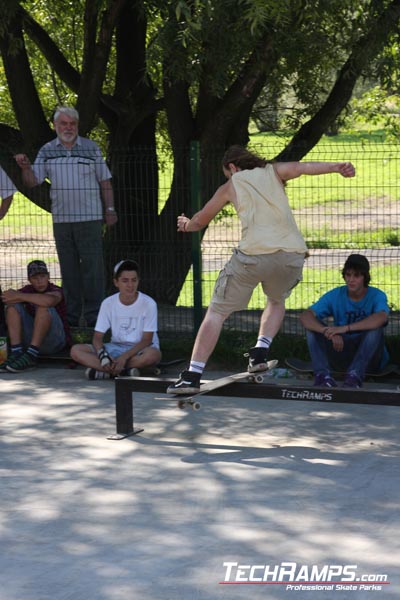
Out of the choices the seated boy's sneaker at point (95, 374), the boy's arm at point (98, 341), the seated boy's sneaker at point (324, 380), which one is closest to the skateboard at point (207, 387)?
the seated boy's sneaker at point (324, 380)

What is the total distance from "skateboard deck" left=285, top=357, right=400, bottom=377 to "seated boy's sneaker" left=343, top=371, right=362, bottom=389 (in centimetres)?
54

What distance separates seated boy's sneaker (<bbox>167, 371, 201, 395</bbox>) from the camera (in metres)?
7.12

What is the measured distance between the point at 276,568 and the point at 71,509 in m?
1.38

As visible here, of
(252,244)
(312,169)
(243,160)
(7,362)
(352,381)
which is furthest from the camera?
(7,362)

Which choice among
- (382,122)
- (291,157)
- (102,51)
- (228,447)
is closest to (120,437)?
(228,447)

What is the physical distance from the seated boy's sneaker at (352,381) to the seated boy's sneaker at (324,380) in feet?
0.32

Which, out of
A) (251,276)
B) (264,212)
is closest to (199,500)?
(251,276)

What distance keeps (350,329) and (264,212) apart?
1.71 meters

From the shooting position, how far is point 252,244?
7.13 metres

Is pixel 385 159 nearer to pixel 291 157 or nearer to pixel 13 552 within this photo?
pixel 291 157

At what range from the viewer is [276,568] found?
496 cm

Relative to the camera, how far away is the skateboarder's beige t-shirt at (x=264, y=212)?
7.12 metres

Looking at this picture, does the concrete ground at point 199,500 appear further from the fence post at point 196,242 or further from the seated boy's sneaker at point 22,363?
the fence post at point 196,242

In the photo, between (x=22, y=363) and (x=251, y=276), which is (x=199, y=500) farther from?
(x=22, y=363)
